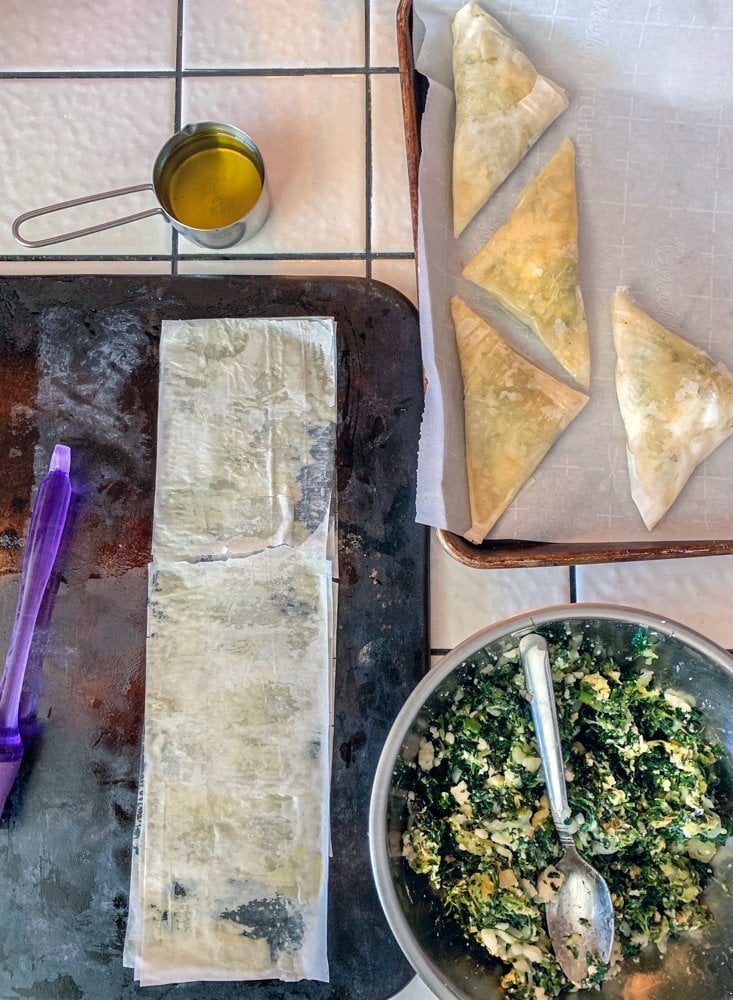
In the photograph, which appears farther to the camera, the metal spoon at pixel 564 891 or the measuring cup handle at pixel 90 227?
the measuring cup handle at pixel 90 227

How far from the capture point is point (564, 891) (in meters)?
0.73

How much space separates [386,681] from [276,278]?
0.48 meters

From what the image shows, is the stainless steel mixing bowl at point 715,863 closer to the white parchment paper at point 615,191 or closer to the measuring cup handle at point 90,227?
the white parchment paper at point 615,191

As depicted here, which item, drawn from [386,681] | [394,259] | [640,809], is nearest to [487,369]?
[394,259]

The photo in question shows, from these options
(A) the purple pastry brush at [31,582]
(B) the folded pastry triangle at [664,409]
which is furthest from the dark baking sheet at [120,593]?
(B) the folded pastry triangle at [664,409]

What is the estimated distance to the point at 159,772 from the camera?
0.85 metres

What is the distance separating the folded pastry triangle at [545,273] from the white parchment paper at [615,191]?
0.7 inches

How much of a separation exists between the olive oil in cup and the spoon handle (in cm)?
55

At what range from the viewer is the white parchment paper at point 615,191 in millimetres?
823

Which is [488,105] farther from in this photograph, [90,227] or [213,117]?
[90,227]

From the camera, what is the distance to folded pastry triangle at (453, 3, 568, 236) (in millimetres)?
834

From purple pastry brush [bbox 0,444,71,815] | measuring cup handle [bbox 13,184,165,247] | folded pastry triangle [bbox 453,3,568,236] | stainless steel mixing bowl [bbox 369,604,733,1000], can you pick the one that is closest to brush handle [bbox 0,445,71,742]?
purple pastry brush [bbox 0,444,71,815]

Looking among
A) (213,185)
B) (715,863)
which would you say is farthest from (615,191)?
(715,863)

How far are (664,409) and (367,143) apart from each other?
476mm
